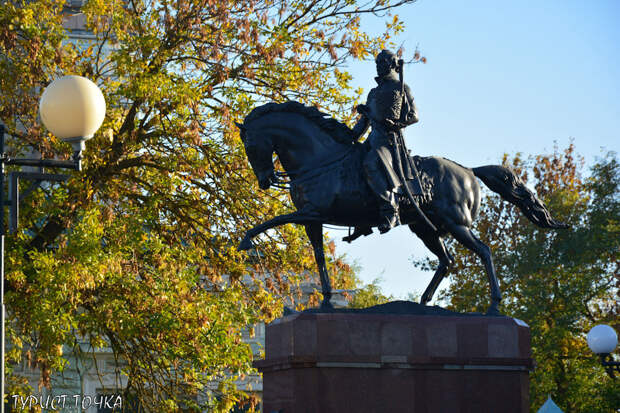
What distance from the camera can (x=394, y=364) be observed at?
990 centimetres

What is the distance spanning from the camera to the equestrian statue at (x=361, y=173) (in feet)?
33.8

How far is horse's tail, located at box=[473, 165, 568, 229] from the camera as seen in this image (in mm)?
11492

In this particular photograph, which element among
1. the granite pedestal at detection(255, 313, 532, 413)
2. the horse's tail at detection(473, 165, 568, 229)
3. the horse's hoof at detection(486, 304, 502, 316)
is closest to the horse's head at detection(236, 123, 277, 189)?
the granite pedestal at detection(255, 313, 532, 413)

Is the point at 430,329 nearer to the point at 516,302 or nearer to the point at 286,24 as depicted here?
the point at 286,24

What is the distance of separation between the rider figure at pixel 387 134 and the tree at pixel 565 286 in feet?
55.9

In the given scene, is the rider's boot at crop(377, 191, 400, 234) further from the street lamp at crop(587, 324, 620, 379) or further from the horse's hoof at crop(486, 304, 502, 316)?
the street lamp at crop(587, 324, 620, 379)

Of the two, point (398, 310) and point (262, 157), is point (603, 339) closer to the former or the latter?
point (398, 310)

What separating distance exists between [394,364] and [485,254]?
1.83 metres

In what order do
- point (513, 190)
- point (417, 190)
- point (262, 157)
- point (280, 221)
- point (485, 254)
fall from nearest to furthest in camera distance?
point (280, 221) < point (262, 157) < point (417, 190) < point (485, 254) < point (513, 190)

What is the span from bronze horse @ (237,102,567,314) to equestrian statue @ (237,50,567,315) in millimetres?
11

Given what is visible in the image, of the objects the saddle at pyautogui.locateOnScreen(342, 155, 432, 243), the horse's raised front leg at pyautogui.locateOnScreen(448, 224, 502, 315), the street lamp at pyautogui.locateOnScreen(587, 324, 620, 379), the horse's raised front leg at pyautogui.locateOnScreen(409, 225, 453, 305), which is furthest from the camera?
the street lamp at pyautogui.locateOnScreen(587, 324, 620, 379)

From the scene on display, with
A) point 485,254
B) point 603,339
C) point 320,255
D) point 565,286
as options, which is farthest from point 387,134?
point 565,286

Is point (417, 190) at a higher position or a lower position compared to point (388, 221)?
higher

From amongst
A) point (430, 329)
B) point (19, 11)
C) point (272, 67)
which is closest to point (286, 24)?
point (272, 67)
